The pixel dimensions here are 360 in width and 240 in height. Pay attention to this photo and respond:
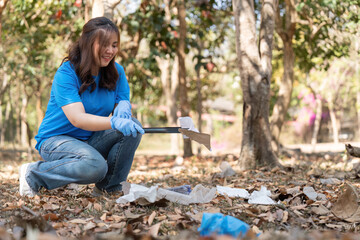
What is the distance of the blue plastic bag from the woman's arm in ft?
3.50

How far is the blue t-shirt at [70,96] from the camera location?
2.68 metres

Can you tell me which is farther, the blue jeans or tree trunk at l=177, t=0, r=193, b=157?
tree trunk at l=177, t=0, r=193, b=157

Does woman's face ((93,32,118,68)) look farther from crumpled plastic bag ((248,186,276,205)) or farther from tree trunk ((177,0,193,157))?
tree trunk ((177,0,193,157))

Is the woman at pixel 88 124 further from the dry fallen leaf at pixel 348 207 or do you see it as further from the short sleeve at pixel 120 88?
the dry fallen leaf at pixel 348 207

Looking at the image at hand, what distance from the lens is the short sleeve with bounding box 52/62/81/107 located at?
2656 millimetres

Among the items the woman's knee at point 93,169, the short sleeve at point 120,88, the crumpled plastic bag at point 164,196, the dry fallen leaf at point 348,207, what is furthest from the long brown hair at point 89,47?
the dry fallen leaf at point 348,207

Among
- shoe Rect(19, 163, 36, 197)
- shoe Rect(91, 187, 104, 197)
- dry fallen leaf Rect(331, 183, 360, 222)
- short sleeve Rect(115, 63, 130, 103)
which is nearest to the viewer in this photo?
dry fallen leaf Rect(331, 183, 360, 222)

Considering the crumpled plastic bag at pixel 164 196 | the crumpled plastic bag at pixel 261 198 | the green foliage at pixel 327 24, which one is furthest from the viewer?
the green foliage at pixel 327 24

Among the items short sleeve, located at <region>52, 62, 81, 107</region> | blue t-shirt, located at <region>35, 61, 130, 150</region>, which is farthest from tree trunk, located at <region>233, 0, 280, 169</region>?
short sleeve, located at <region>52, 62, 81, 107</region>

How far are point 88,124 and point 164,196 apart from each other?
665mm

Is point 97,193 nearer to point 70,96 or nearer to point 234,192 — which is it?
point 70,96

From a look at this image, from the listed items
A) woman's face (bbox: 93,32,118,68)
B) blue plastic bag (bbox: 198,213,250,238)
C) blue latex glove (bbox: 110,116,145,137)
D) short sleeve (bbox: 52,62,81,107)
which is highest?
woman's face (bbox: 93,32,118,68)

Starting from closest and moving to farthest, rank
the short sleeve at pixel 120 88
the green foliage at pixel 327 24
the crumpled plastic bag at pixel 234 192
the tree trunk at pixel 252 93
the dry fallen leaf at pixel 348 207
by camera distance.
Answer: the dry fallen leaf at pixel 348 207 < the crumpled plastic bag at pixel 234 192 < the short sleeve at pixel 120 88 < the tree trunk at pixel 252 93 < the green foliage at pixel 327 24

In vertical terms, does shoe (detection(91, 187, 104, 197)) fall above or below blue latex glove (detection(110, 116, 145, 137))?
below
